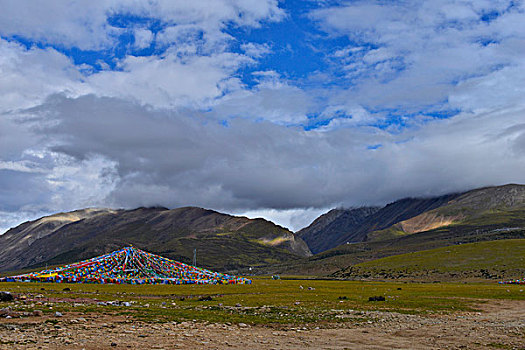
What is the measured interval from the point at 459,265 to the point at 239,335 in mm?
157002

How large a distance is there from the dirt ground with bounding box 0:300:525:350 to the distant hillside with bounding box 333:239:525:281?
11594 centimetres

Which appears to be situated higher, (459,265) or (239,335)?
(239,335)

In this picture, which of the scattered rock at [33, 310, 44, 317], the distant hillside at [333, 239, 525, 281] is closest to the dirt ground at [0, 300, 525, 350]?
the scattered rock at [33, 310, 44, 317]

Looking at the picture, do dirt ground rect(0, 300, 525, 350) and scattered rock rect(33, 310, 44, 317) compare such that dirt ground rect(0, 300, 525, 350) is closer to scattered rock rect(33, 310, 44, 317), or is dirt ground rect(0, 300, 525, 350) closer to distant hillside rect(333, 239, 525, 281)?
scattered rock rect(33, 310, 44, 317)

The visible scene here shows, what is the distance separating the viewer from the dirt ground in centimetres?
1794

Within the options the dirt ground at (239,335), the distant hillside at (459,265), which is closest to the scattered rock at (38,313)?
the dirt ground at (239,335)

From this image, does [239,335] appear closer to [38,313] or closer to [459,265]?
[38,313]

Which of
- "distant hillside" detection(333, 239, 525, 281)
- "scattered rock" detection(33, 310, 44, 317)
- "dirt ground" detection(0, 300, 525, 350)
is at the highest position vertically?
"scattered rock" detection(33, 310, 44, 317)

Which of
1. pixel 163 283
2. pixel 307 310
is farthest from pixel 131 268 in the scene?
pixel 307 310

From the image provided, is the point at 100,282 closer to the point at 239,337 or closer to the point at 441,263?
the point at 239,337

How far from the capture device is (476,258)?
168 metres

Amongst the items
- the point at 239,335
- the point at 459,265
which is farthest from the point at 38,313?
the point at 459,265

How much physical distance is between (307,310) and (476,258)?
15543 centimetres

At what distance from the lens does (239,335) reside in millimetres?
21266
